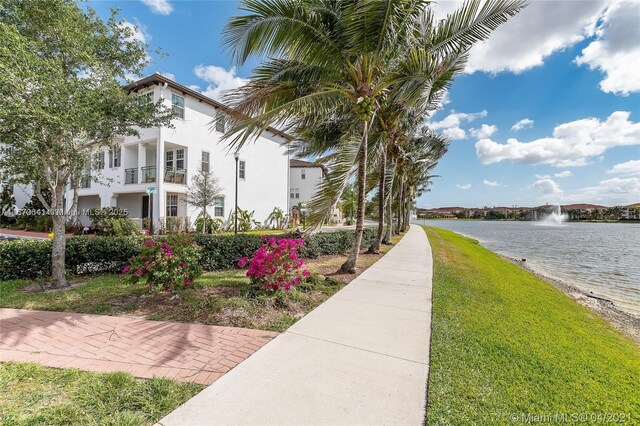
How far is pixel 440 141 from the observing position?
56.8ft

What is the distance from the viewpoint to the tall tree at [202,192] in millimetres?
17845

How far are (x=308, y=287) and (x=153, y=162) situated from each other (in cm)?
1846

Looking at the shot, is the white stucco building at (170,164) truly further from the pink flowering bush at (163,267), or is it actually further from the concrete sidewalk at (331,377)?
the concrete sidewalk at (331,377)

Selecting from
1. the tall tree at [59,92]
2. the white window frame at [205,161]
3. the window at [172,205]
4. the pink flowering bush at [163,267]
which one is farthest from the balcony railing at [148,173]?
the pink flowering bush at [163,267]

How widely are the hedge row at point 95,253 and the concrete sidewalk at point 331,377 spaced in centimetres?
422

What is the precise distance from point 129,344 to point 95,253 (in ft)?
16.9

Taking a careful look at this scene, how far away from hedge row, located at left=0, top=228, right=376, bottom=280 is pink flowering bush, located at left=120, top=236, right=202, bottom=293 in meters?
1.35

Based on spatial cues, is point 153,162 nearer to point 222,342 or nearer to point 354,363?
point 222,342

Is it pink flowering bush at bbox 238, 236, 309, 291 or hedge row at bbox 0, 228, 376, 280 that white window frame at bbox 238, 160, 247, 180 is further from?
pink flowering bush at bbox 238, 236, 309, 291

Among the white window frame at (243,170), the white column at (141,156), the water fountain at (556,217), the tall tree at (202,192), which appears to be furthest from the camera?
the water fountain at (556,217)

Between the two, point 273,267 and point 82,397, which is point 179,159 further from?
point 82,397

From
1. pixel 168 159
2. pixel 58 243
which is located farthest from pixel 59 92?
pixel 168 159

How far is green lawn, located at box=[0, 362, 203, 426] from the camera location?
242cm

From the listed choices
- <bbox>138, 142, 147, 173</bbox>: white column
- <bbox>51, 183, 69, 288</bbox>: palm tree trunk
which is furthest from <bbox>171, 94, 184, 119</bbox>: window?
<bbox>51, 183, 69, 288</bbox>: palm tree trunk
